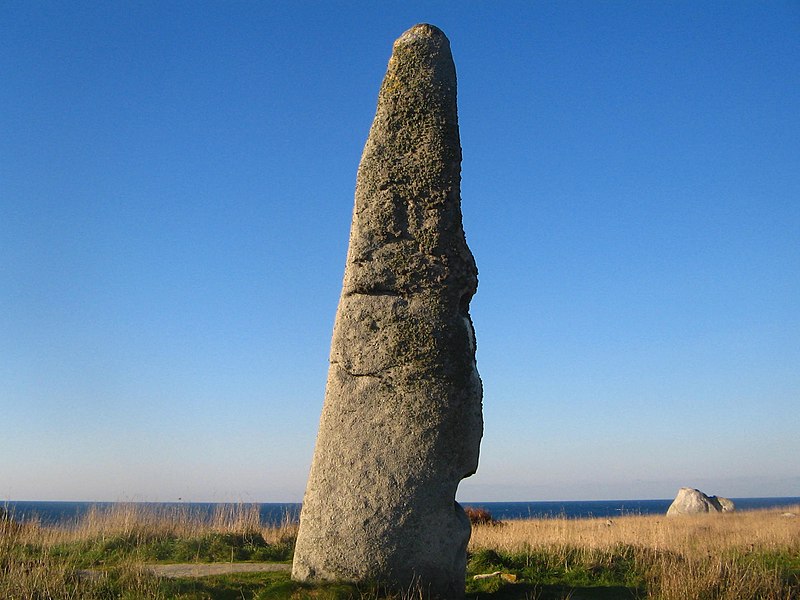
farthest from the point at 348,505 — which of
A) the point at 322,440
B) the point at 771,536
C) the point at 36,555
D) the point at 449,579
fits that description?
the point at 771,536

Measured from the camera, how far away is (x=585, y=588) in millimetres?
9422

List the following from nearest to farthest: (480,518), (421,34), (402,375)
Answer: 1. (402,375)
2. (421,34)
3. (480,518)

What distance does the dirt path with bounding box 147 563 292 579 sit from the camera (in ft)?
32.0

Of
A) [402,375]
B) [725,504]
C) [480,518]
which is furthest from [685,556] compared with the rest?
[725,504]

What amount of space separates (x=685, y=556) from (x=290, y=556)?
19.4 ft

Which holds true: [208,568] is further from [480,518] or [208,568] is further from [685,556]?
[480,518]

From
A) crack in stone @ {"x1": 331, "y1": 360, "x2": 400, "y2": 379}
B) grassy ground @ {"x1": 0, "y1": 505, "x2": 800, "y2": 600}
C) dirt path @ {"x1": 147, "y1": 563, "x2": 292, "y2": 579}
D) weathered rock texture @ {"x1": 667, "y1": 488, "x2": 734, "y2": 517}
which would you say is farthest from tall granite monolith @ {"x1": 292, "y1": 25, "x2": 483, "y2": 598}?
weathered rock texture @ {"x1": 667, "y1": 488, "x2": 734, "y2": 517}

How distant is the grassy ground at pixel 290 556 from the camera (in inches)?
315

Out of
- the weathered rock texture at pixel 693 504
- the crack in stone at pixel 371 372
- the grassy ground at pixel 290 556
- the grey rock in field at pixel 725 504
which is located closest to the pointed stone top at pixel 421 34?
the crack in stone at pixel 371 372

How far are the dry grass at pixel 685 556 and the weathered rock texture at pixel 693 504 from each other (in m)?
14.0

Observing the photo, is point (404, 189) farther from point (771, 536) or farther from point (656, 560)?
point (771, 536)

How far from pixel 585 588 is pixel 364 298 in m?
4.58

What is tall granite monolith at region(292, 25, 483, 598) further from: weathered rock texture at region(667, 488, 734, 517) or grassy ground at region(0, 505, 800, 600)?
weathered rock texture at region(667, 488, 734, 517)

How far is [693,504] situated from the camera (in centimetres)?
3117
